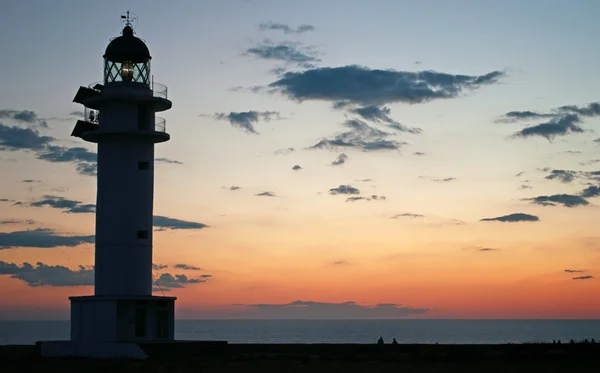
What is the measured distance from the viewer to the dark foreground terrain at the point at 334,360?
27500 mm

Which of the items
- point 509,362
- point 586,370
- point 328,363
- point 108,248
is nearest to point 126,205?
point 108,248

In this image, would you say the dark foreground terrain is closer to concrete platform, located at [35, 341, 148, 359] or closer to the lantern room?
concrete platform, located at [35, 341, 148, 359]

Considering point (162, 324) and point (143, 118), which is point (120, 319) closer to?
point (162, 324)

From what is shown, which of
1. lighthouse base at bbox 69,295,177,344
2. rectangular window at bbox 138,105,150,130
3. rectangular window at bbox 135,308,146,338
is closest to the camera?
lighthouse base at bbox 69,295,177,344

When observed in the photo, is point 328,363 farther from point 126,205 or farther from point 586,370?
point 126,205

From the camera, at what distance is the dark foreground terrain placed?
27500 mm

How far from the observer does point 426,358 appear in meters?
31.0

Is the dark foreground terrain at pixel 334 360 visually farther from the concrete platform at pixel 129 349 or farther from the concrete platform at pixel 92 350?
the concrete platform at pixel 92 350

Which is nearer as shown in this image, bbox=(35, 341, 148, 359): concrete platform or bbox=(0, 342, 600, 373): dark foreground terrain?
bbox=(0, 342, 600, 373): dark foreground terrain

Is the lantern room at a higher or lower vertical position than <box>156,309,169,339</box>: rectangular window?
higher

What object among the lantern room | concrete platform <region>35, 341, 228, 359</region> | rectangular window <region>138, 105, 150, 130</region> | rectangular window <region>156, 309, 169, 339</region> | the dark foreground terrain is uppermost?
the lantern room

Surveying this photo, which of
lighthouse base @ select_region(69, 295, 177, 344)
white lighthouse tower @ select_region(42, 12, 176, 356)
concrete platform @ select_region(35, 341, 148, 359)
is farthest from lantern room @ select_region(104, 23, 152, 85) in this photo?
concrete platform @ select_region(35, 341, 148, 359)

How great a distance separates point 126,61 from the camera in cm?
3756

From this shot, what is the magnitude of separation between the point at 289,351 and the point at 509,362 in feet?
35.0
